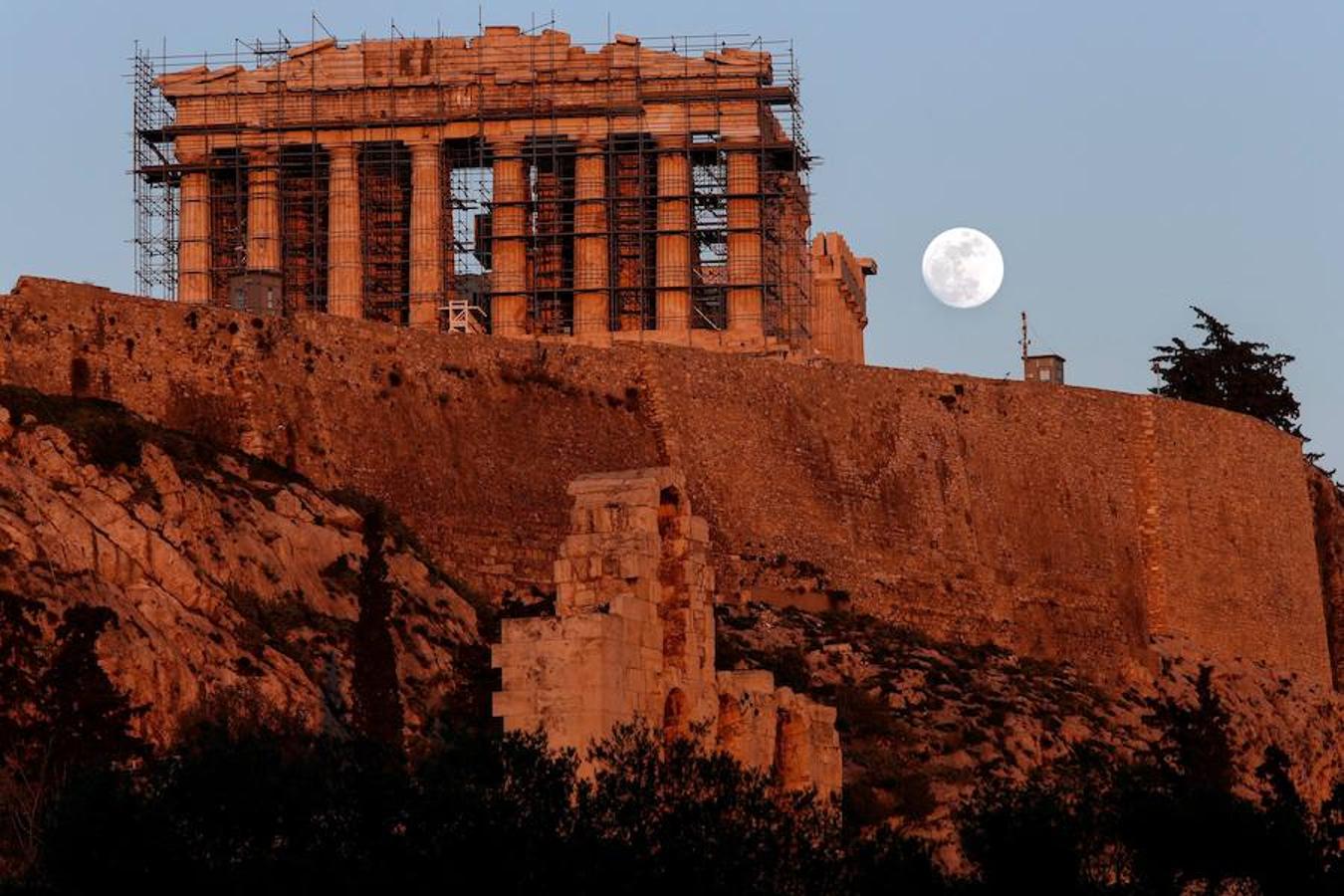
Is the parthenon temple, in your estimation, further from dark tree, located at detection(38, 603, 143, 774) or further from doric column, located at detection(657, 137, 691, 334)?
dark tree, located at detection(38, 603, 143, 774)

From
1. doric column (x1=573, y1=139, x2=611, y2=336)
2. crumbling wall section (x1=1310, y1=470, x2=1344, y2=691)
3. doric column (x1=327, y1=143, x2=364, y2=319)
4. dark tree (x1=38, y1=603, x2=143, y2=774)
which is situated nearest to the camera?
dark tree (x1=38, y1=603, x2=143, y2=774)

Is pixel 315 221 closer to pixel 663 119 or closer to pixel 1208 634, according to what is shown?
pixel 663 119

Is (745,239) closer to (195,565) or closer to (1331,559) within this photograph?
(1331,559)

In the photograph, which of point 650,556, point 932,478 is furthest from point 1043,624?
point 650,556

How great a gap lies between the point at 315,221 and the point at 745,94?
30.0 ft

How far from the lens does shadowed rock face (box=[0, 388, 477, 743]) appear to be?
45281 millimetres

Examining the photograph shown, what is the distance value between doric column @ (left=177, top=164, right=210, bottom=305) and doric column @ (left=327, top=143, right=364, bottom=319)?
8.22 feet

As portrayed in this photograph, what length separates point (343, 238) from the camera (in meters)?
74.6

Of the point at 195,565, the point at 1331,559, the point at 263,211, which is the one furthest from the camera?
the point at 263,211

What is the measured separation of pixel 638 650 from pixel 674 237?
143 ft

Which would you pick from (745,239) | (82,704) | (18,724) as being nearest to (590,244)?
(745,239)

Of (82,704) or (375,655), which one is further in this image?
(375,655)

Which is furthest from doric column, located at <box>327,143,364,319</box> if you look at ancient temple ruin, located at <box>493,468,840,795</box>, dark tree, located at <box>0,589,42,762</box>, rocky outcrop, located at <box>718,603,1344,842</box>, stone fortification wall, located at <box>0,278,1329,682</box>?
ancient temple ruin, located at <box>493,468,840,795</box>

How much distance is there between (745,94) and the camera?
74938 mm
